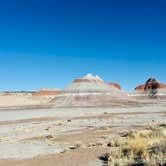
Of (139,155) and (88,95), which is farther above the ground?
(88,95)

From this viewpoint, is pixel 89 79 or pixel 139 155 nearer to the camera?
pixel 139 155

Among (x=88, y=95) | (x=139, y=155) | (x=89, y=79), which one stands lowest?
(x=139, y=155)

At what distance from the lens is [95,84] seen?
9775 cm

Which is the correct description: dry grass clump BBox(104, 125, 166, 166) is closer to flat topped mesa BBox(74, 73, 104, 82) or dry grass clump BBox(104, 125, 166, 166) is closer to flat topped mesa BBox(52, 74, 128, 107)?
flat topped mesa BBox(52, 74, 128, 107)

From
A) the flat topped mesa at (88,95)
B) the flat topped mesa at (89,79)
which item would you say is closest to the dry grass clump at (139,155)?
the flat topped mesa at (88,95)

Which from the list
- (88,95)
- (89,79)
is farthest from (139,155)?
(89,79)

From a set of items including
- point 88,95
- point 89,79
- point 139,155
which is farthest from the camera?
point 89,79

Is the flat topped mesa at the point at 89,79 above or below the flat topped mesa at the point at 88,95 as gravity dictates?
above

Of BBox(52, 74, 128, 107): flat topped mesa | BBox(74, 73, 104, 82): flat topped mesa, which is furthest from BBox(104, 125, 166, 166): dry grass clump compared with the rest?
BBox(74, 73, 104, 82): flat topped mesa

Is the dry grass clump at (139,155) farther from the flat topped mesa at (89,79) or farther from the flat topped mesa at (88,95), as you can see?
the flat topped mesa at (89,79)

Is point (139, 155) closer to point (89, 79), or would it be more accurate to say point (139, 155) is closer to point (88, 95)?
point (88, 95)

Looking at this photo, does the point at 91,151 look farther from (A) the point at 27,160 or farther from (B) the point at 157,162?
(B) the point at 157,162

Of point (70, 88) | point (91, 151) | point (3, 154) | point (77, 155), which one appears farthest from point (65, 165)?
point (70, 88)

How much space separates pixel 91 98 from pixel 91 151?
256 feet
